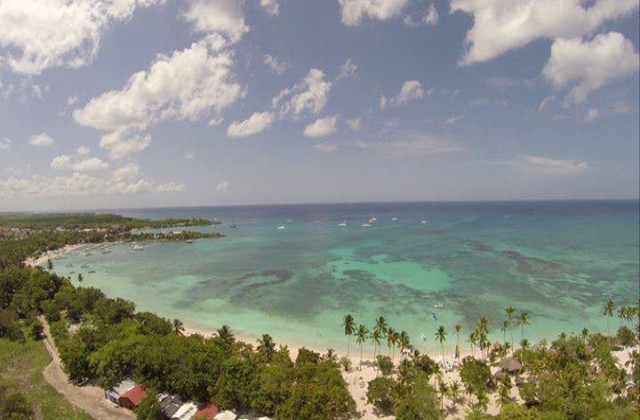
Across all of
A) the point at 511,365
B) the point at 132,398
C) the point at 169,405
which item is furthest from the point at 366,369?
the point at 132,398

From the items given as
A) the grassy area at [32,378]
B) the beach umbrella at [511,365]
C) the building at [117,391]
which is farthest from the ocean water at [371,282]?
the building at [117,391]

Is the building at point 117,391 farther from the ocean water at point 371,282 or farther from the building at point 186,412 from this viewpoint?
the ocean water at point 371,282

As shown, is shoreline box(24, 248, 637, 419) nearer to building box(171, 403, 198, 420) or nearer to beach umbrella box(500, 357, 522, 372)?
beach umbrella box(500, 357, 522, 372)

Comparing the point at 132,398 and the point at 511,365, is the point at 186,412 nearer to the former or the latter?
the point at 132,398

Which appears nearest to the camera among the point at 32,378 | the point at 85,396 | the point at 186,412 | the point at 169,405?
the point at 186,412

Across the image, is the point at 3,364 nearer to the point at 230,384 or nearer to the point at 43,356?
the point at 43,356

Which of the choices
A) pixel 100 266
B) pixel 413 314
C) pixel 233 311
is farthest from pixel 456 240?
pixel 100 266
